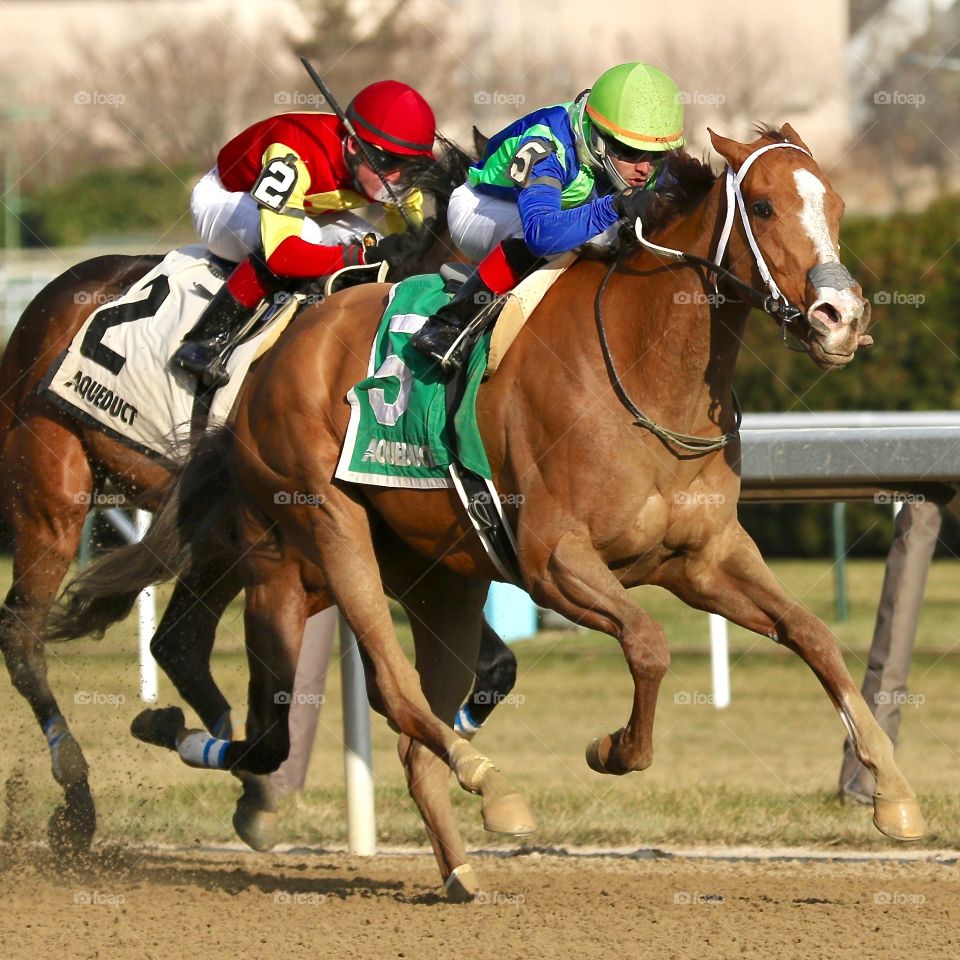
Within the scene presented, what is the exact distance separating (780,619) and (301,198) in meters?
2.07

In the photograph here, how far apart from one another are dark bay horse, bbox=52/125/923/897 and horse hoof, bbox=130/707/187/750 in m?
0.81

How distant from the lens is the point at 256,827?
17.9 ft

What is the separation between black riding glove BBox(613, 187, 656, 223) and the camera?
4367 mm

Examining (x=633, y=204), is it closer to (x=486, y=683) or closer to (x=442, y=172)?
(x=442, y=172)

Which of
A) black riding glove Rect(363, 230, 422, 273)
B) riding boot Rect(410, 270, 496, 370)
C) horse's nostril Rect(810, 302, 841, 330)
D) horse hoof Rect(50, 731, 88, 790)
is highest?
horse's nostril Rect(810, 302, 841, 330)

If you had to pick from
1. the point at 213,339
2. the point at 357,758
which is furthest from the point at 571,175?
the point at 357,758

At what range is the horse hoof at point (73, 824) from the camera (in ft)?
18.2

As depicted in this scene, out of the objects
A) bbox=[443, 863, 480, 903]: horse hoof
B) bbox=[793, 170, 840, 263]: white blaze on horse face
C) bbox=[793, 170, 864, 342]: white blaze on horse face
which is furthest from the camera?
bbox=[443, 863, 480, 903]: horse hoof

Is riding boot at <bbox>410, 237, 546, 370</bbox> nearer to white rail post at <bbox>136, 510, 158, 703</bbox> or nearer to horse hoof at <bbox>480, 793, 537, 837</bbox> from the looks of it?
horse hoof at <bbox>480, 793, 537, 837</bbox>

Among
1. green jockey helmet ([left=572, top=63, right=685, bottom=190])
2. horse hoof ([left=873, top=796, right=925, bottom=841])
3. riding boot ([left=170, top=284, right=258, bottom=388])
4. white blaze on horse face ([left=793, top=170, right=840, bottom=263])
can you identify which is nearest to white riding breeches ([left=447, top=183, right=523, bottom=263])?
green jockey helmet ([left=572, top=63, right=685, bottom=190])

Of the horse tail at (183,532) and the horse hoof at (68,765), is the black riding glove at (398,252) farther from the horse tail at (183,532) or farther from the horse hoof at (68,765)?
the horse hoof at (68,765)

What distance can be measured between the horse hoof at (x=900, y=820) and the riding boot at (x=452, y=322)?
1.58 meters

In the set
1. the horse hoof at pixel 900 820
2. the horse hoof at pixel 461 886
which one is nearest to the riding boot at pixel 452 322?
the horse hoof at pixel 461 886

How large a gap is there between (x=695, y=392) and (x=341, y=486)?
1.14 m
